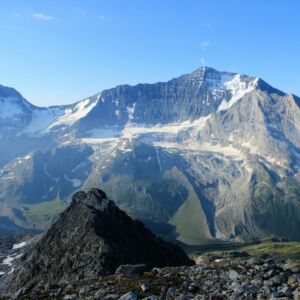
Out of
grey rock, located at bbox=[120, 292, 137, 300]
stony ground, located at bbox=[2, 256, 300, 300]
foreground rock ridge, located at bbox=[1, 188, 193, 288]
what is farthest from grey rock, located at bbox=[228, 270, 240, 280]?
foreground rock ridge, located at bbox=[1, 188, 193, 288]

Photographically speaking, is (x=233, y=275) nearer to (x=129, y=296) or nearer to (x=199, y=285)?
(x=199, y=285)

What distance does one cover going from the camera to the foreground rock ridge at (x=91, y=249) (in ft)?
273

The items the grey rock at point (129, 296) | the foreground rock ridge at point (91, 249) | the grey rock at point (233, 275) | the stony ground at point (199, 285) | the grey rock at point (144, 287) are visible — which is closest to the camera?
the stony ground at point (199, 285)

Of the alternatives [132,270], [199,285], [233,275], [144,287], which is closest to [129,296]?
[144,287]

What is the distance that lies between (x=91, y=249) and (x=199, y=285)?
4614 centimetres

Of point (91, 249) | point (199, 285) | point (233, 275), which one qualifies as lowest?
point (91, 249)

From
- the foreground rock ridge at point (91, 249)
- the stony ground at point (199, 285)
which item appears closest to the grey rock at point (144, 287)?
the stony ground at point (199, 285)

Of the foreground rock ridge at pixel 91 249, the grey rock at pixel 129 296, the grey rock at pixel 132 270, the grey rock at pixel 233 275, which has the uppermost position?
the grey rock at pixel 233 275

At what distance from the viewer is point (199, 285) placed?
4359 centimetres

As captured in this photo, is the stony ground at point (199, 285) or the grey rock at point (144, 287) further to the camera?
the grey rock at point (144, 287)

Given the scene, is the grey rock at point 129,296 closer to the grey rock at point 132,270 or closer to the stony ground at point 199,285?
the stony ground at point 199,285

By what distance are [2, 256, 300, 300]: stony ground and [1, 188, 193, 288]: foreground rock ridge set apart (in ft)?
90.3

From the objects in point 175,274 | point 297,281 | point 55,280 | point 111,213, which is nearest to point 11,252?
point 111,213

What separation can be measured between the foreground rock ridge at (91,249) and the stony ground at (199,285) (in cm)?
2752
